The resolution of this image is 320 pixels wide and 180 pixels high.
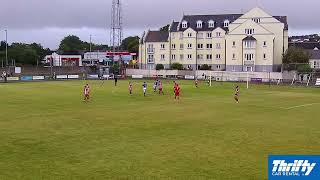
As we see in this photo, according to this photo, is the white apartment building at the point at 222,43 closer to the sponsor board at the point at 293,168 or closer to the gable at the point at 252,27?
the gable at the point at 252,27

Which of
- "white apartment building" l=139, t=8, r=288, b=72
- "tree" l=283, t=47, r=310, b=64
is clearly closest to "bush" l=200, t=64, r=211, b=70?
"white apartment building" l=139, t=8, r=288, b=72

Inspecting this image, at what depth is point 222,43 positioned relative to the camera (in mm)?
129875

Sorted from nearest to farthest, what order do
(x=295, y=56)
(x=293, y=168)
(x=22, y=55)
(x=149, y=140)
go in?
(x=293, y=168)
(x=149, y=140)
(x=295, y=56)
(x=22, y=55)

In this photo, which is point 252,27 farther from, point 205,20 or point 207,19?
point 205,20

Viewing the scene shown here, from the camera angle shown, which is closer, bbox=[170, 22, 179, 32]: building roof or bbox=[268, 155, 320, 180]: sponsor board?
bbox=[268, 155, 320, 180]: sponsor board

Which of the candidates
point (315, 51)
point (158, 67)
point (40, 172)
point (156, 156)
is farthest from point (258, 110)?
point (315, 51)

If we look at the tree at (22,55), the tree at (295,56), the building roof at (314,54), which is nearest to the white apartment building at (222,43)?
the tree at (295,56)

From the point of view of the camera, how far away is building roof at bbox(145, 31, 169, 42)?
456ft

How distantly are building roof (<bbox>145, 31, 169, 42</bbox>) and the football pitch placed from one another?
92.7 m

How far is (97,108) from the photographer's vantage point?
4600cm

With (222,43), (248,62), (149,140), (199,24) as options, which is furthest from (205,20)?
(149,140)

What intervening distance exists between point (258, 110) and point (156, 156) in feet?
79.3

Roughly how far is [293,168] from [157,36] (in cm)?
13047

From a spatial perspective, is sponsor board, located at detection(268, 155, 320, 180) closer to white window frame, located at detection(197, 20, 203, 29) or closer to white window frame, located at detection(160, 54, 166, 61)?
white window frame, located at detection(197, 20, 203, 29)
